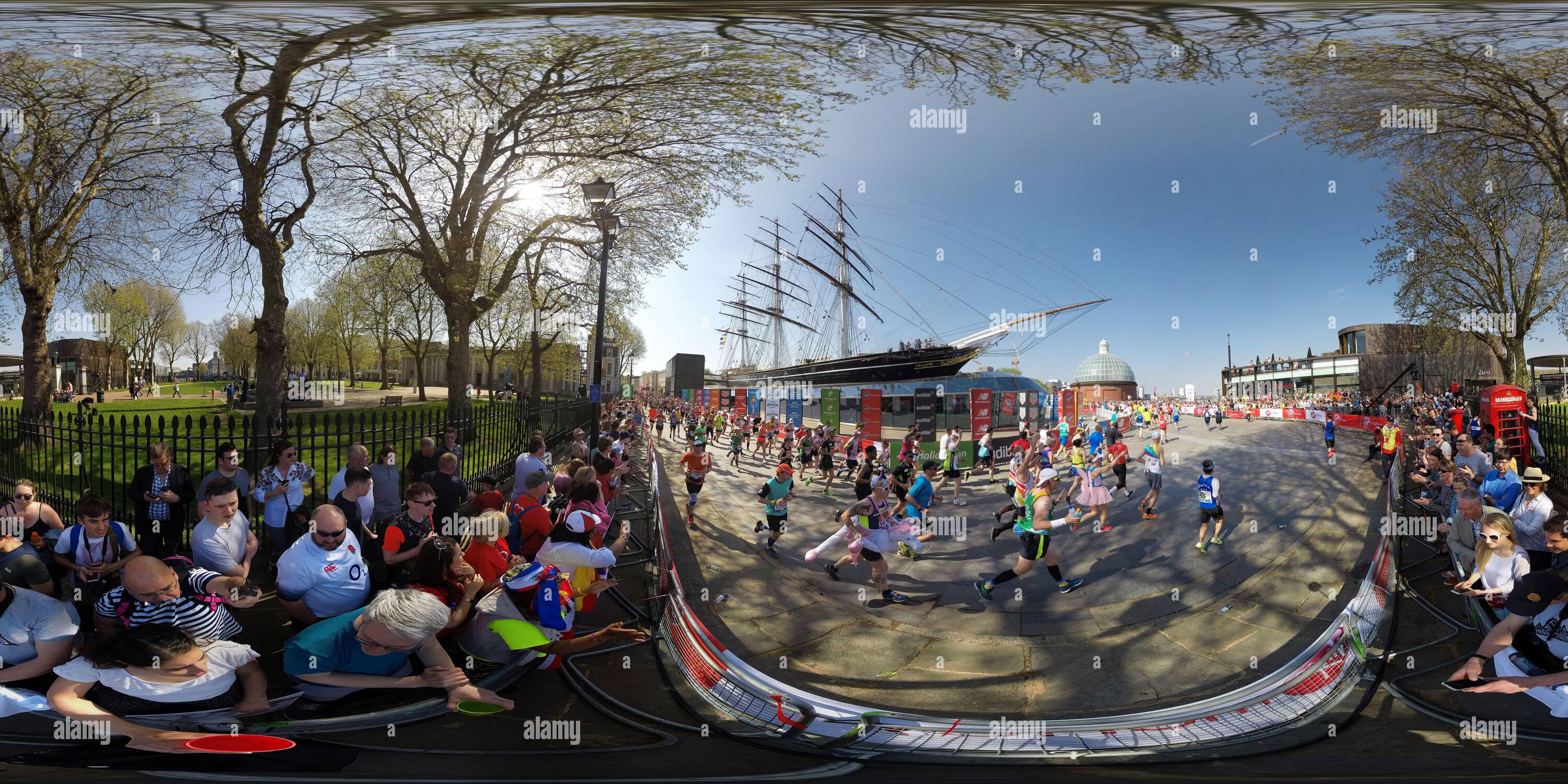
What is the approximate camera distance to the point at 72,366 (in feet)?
9.16

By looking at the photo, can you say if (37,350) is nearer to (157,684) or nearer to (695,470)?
(157,684)

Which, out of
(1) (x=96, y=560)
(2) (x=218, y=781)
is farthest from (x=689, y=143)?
(1) (x=96, y=560)

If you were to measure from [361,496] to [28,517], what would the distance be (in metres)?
1.58

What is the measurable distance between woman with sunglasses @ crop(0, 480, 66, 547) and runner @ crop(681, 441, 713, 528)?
4071 millimetres

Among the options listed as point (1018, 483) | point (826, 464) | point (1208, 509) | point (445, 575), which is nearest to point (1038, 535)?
point (1018, 483)

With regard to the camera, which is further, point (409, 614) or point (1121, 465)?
point (409, 614)

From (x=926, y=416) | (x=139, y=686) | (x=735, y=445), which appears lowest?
(x=139, y=686)

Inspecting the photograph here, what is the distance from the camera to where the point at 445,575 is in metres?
2.48

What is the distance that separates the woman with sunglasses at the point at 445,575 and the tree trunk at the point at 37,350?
227 centimetres

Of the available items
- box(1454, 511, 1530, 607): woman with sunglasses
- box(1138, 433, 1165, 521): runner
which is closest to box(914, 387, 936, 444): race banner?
box(1138, 433, 1165, 521): runner

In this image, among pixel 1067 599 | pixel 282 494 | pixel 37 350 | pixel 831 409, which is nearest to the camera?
pixel 1067 599

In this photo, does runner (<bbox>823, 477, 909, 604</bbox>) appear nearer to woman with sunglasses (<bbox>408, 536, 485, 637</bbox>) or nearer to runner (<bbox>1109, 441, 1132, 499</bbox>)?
runner (<bbox>1109, 441, 1132, 499</bbox>)

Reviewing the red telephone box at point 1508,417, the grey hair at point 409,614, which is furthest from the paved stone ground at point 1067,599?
the red telephone box at point 1508,417

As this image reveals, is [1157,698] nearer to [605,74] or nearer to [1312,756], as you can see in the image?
[1312,756]
